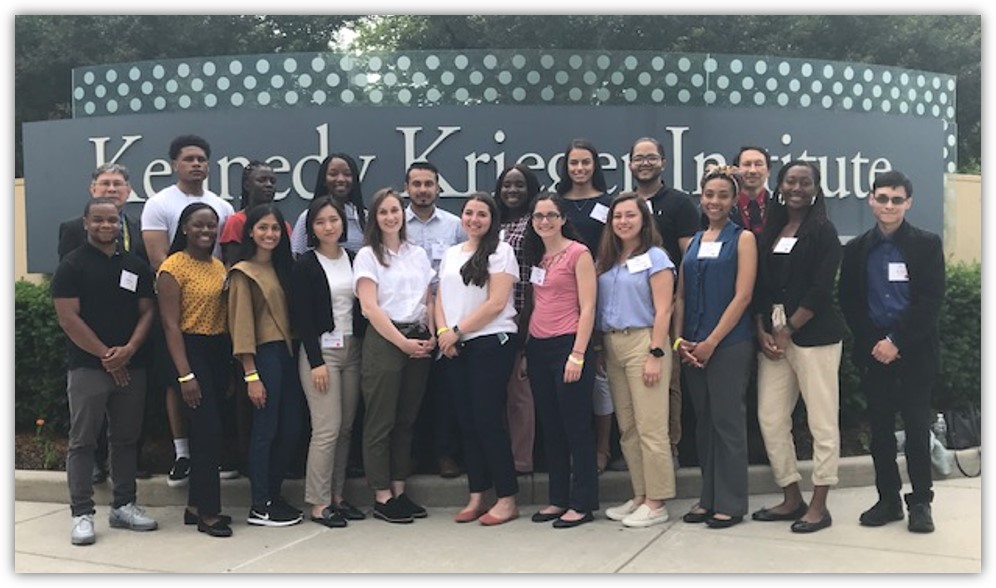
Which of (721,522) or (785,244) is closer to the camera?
(785,244)

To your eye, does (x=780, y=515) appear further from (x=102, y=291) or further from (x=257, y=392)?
(x=102, y=291)

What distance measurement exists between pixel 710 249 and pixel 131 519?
3.27 metres

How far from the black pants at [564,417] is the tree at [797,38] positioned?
17739 millimetres

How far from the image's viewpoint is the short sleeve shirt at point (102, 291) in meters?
4.62

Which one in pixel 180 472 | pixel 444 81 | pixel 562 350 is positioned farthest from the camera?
pixel 444 81

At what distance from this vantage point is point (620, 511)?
16.4ft

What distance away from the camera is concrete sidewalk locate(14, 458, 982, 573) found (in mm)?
4316

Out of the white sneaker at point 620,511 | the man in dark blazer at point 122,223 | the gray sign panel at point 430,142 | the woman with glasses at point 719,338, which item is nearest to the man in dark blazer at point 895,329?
the woman with glasses at point 719,338

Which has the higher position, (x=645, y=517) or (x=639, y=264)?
(x=639, y=264)

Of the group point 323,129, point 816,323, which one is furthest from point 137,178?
point 816,323

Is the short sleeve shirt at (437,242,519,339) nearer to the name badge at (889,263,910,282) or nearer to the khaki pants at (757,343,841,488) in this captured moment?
the khaki pants at (757,343,841,488)

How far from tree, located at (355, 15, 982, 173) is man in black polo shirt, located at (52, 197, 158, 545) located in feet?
58.3

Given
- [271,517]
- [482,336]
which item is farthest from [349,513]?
[482,336]

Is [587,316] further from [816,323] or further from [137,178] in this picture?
[137,178]
